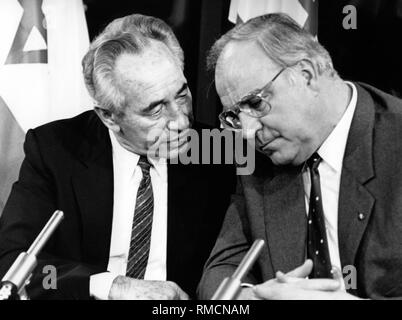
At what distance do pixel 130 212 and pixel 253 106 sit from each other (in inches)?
26.7

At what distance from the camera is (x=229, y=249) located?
2.40 meters

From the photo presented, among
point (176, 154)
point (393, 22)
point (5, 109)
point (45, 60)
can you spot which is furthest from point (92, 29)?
point (393, 22)

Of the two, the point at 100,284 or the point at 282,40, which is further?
the point at 100,284

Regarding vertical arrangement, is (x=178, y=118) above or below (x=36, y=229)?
above

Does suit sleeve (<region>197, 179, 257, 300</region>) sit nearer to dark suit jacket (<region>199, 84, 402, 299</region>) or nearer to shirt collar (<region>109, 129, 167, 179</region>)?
dark suit jacket (<region>199, 84, 402, 299</region>)

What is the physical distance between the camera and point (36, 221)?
2.58 metres

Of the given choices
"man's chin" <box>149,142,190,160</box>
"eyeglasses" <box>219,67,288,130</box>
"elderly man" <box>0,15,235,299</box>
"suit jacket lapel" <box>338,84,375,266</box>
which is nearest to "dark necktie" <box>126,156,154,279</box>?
"elderly man" <box>0,15,235,299</box>

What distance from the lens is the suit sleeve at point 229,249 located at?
2.30m

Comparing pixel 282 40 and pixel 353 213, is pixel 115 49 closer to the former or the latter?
pixel 282 40

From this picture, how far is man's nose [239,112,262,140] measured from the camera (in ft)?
7.41

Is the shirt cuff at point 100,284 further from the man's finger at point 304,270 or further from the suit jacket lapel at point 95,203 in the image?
the man's finger at point 304,270

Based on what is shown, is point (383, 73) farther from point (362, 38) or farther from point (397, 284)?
point (397, 284)

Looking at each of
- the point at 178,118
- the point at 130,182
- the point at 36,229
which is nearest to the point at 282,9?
the point at 178,118

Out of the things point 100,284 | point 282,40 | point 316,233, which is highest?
point 282,40
